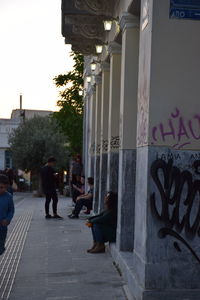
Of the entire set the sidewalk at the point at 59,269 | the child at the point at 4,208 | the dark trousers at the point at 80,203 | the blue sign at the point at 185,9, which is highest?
the blue sign at the point at 185,9

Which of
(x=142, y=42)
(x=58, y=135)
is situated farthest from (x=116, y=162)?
(x=58, y=135)

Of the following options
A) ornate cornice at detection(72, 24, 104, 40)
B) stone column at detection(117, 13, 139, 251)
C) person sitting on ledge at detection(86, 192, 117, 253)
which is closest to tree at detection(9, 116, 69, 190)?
ornate cornice at detection(72, 24, 104, 40)

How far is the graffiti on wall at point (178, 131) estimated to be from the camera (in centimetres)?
605

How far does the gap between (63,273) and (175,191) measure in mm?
2680

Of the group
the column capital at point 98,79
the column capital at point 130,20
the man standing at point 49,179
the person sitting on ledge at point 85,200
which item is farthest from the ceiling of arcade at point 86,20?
the person sitting on ledge at point 85,200

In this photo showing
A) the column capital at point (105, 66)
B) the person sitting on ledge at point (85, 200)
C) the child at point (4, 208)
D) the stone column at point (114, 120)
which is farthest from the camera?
the person sitting on ledge at point (85, 200)

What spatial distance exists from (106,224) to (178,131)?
3.83 meters

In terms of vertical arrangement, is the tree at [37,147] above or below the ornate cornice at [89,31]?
below

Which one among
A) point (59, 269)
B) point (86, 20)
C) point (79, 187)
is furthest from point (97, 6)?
point (79, 187)

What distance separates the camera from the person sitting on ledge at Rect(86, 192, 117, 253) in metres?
9.51

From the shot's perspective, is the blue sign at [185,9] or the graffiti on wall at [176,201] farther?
the blue sign at [185,9]

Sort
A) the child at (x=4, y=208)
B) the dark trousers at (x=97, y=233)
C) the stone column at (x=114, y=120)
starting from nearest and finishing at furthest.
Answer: the child at (x=4, y=208), the dark trousers at (x=97, y=233), the stone column at (x=114, y=120)

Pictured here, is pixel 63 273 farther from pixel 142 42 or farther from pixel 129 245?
pixel 142 42

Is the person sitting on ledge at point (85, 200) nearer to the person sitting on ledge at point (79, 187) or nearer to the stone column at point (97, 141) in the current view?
the stone column at point (97, 141)
